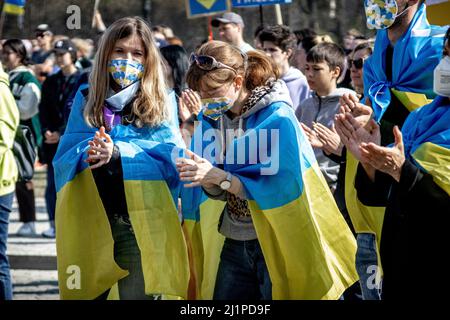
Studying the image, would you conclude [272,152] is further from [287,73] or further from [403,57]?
[287,73]

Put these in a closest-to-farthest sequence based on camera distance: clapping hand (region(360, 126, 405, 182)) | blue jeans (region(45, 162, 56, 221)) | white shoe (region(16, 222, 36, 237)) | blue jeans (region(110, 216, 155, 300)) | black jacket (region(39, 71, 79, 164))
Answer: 1. clapping hand (region(360, 126, 405, 182))
2. blue jeans (region(110, 216, 155, 300))
3. black jacket (region(39, 71, 79, 164))
4. blue jeans (region(45, 162, 56, 221))
5. white shoe (region(16, 222, 36, 237))

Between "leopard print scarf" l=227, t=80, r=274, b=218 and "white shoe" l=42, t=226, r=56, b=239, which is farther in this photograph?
"white shoe" l=42, t=226, r=56, b=239

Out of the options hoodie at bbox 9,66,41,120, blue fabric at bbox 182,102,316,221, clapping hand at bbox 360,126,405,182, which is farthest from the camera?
hoodie at bbox 9,66,41,120

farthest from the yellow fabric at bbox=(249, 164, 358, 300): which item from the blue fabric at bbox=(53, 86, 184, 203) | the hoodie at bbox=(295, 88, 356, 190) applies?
the hoodie at bbox=(295, 88, 356, 190)

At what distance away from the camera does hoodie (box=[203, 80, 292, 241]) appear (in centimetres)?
501

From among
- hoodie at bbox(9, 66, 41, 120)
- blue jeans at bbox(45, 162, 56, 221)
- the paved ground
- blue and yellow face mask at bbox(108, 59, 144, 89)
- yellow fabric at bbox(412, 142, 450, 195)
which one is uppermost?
blue and yellow face mask at bbox(108, 59, 144, 89)

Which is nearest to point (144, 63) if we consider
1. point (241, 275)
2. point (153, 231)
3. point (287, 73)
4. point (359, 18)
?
point (153, 231)

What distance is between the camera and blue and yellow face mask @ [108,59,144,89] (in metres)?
5.39

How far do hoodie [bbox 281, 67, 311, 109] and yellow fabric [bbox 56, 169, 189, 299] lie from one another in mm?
2345

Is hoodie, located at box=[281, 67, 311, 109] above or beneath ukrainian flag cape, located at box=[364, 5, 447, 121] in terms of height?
beneath

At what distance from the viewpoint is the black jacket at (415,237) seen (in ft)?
13.4

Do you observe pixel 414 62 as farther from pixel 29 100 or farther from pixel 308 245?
pixel 29 100

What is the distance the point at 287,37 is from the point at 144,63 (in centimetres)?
277

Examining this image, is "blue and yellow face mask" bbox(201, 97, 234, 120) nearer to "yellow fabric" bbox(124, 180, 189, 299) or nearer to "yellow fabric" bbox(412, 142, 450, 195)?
"yellow fabric" bbox(124, 180, 189, 299)
